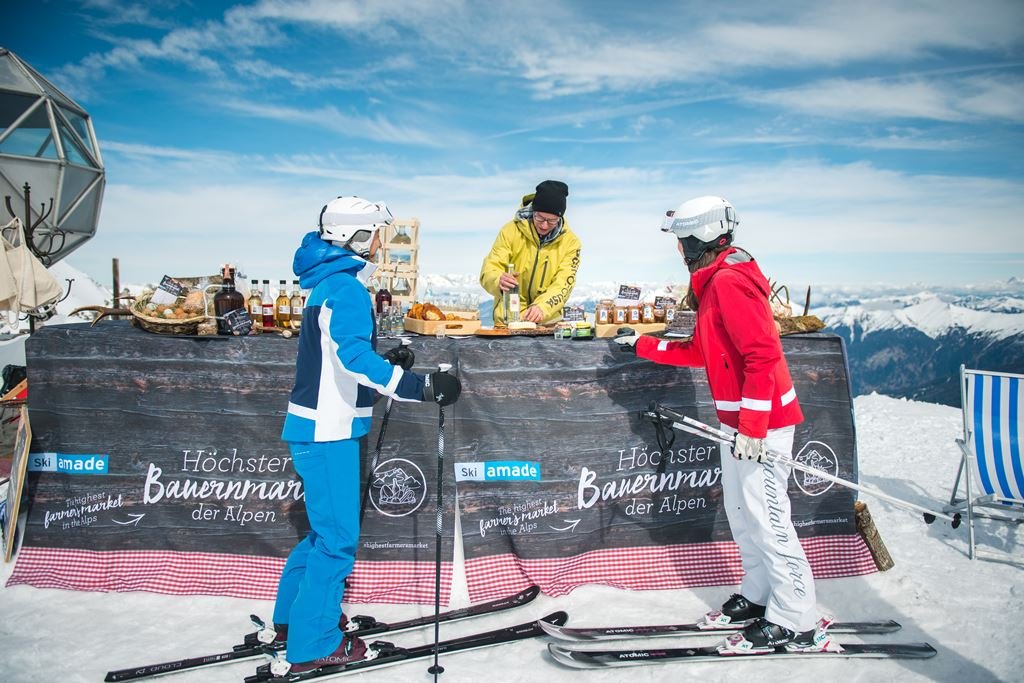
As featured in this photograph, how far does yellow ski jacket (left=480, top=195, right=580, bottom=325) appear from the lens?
215 inches

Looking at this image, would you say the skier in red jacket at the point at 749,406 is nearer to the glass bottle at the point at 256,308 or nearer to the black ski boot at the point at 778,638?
the black ski boot at the point at 778,638

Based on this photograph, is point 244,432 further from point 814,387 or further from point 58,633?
point 814,387

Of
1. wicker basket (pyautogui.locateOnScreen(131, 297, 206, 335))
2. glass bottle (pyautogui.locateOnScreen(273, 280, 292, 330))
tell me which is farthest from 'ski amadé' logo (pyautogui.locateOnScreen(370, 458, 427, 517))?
wicker basket (pyautogui.locateOnScreen(131, 297, 206, 335))

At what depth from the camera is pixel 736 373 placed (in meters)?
3.45

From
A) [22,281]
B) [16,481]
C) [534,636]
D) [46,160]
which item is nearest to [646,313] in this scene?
[534,636]

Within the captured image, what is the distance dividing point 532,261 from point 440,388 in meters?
2.57

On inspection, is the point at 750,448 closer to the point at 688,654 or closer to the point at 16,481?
the point at 688,654

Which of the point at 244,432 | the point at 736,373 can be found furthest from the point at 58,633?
the point at 736,373

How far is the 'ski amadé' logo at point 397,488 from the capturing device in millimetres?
4383

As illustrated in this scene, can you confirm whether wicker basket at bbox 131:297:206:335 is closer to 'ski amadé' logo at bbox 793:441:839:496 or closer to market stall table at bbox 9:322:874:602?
market stall table at bbox 9:322:874:602

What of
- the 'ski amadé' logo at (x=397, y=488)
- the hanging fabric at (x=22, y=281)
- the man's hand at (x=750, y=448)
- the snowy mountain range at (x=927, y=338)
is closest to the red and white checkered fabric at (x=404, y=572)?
the 'ski amadé' logo at (x=397, y=488)

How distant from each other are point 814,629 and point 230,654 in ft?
11.5

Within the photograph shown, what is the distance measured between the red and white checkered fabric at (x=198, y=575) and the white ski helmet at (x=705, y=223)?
2926mm

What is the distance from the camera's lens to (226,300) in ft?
14.8
